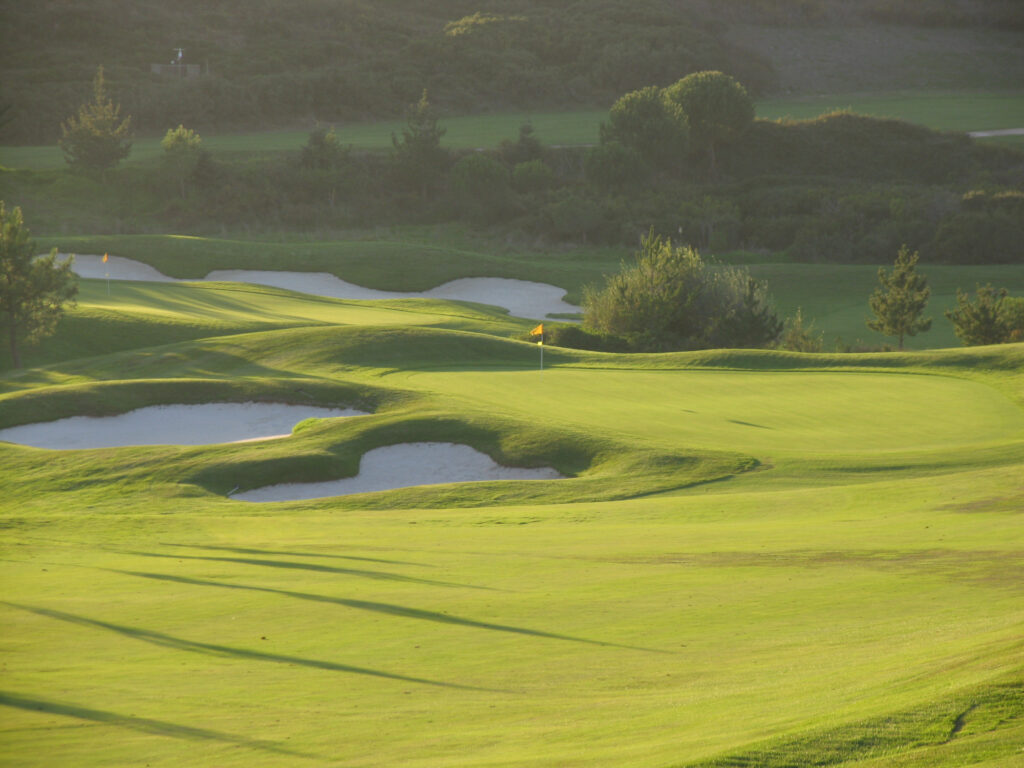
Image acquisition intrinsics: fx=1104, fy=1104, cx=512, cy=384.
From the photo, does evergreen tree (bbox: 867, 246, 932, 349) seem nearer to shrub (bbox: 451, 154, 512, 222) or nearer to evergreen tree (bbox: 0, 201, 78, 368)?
evergreen tree (bbox: 0, 201, 78, 368)

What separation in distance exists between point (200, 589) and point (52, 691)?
2893 millimetres

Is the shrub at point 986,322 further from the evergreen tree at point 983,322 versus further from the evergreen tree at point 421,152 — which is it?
the evergreen tree at point 421,152

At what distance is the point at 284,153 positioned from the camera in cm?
8200

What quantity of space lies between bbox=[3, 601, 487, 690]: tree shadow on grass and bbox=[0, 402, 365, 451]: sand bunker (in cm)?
→ 1247

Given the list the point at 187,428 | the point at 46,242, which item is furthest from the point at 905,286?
the point at 46,242

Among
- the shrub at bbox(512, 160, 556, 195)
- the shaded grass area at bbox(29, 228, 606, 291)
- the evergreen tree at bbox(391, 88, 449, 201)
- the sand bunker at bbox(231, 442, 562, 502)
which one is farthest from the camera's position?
the evergreen tree at bbox(391, 88, 449, 201)

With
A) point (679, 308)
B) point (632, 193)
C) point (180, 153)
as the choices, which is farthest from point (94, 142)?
point (679, 308)

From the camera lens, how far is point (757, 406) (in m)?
22.7

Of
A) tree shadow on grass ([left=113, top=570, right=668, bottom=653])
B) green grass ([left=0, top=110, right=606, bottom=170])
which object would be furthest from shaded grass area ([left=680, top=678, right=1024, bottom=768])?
green grass ([left=0, top=110, right=606, bottom=170])

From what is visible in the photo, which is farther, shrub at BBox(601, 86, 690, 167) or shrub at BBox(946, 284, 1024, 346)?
shrub at BBox(601, 86, 690, 167)

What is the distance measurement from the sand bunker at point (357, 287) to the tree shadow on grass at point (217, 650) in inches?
1513

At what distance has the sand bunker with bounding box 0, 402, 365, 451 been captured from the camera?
2173 cm

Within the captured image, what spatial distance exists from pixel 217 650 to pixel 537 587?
3.20 m

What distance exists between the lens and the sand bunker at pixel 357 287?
157 ft
